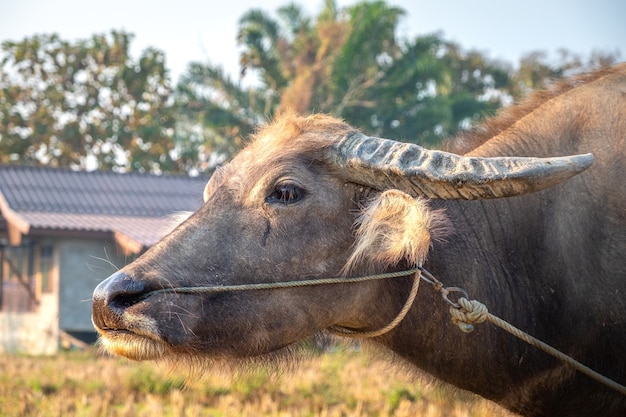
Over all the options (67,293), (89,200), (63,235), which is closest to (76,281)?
(67,293)

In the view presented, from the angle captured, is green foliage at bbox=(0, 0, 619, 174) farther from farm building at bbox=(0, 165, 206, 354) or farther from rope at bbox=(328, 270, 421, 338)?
rope at bbox=(328, 270, 421, 338)

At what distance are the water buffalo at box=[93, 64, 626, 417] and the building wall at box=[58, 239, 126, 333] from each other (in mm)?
15599

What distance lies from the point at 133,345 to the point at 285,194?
856 mm

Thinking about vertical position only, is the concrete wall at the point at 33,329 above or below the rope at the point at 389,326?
below

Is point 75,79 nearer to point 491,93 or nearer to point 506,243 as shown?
point 491,93

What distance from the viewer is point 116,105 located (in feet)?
94.2

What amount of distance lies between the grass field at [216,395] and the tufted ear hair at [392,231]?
2.17 m

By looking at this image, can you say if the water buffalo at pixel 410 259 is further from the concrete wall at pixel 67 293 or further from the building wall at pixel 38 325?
the building wall at pixel 38 325

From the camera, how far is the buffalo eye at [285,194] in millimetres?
3400

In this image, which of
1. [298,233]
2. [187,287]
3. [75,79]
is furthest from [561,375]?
[75,79]

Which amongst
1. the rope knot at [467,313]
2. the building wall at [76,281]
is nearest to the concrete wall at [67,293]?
the building wall at [76,281]

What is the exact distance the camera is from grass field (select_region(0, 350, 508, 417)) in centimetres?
640

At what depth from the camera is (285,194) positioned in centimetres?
341

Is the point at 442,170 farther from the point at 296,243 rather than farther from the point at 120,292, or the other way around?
the point at 120,292
